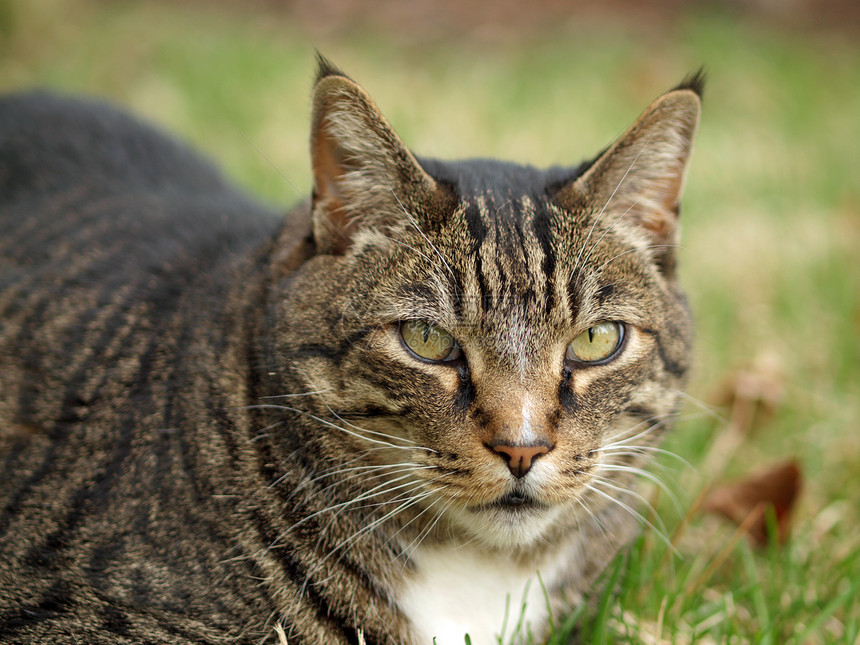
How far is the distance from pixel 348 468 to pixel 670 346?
841 millimetres

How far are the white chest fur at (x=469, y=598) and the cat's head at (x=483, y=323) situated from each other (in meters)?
0.13

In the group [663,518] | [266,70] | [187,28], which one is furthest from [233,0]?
[663,518]

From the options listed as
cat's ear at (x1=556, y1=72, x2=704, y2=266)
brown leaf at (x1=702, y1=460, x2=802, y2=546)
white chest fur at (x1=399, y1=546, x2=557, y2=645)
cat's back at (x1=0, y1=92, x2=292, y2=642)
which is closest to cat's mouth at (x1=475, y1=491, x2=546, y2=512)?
white chest fur at (x1=399, y1=546, x2=557, y2=645)

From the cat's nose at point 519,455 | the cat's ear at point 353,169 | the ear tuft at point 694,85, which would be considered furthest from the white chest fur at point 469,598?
the ear tuft at point 694,85

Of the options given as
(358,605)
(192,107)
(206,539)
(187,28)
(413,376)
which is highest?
(187,28)

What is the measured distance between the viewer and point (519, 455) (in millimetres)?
1668

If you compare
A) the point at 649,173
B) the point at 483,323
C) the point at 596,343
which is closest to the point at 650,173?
the point at 649,173

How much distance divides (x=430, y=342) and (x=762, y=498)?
147 centimetres

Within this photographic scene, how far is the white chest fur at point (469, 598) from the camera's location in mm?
1947

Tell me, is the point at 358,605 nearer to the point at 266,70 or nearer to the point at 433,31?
the point at 266,70

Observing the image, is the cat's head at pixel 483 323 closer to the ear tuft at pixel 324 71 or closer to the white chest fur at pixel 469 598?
the ear tuft at pixel 324 71

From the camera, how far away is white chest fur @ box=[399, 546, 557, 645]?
1.95 m

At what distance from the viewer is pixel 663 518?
8.76ft

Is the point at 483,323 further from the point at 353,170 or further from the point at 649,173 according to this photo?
the point at 649,173
